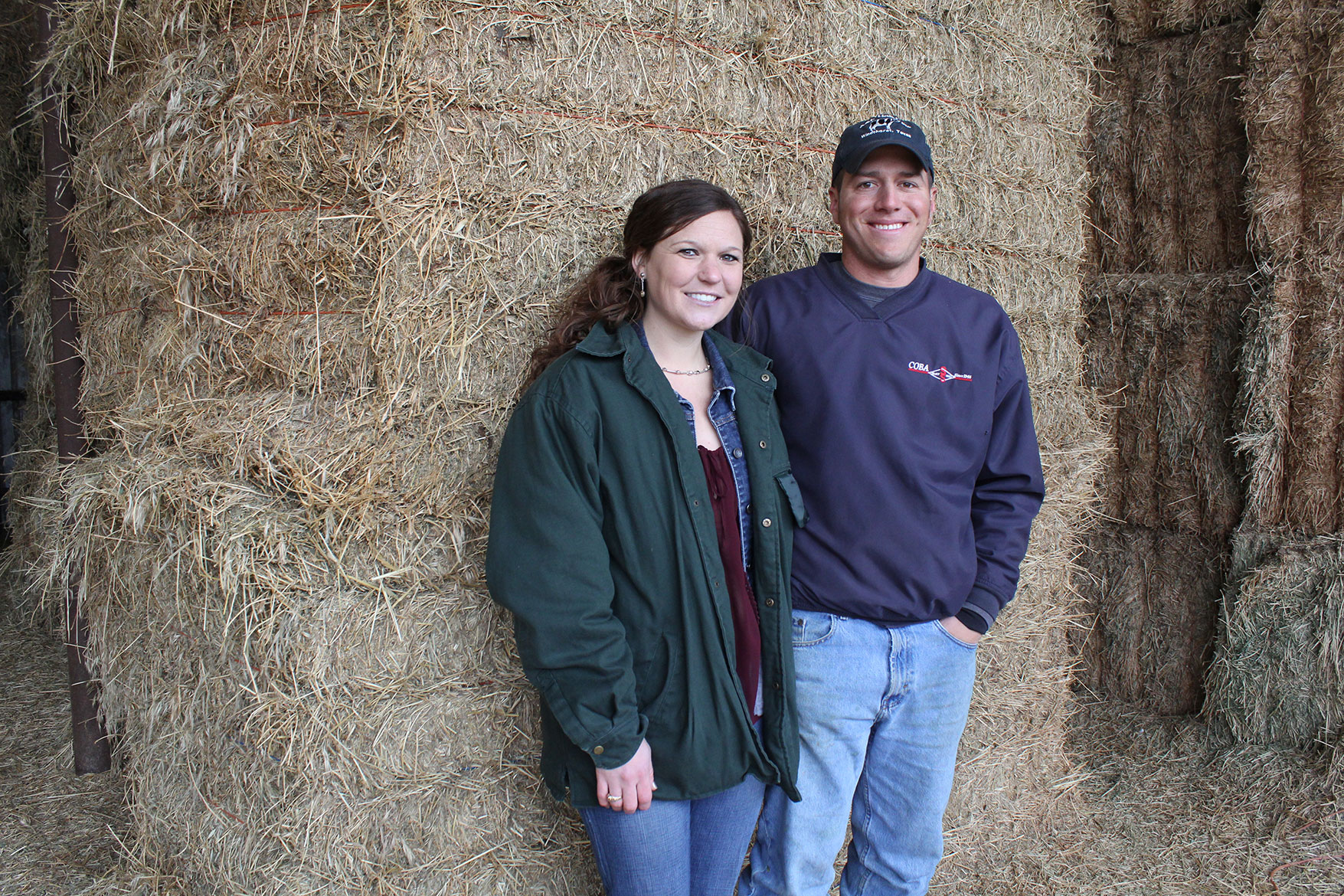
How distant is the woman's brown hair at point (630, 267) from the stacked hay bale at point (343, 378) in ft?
0.67

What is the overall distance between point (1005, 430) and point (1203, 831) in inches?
81.4

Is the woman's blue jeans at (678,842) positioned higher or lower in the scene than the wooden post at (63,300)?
lower

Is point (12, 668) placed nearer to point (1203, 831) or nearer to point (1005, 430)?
point (1005, 430)

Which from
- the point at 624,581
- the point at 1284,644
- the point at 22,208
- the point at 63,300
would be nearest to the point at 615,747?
the point at 624,581

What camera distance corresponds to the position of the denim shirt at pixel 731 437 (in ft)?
6.30

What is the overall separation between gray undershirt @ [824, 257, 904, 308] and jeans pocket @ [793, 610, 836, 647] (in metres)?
0.75

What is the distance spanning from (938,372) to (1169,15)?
110 inches

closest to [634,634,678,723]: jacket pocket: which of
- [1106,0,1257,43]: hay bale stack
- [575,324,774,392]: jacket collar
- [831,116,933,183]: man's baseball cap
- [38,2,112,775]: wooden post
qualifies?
[575,324,774,392]: jacket collar

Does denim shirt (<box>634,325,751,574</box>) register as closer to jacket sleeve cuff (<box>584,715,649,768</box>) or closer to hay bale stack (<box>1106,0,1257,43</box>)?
jacket sleeve cuff (<box>584,715,649,768</box>)

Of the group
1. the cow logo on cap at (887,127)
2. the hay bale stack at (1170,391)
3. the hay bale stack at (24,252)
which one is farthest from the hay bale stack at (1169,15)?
the hay bale stack at (24,252)

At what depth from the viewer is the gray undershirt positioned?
2168 mm

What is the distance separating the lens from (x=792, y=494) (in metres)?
1.99

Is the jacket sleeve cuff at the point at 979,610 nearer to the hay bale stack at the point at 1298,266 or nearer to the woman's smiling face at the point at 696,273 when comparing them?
the woman's smiling face at the point at 696,273

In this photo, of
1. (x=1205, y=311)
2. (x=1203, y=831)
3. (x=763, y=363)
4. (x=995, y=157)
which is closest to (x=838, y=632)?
(x=763, y=363)
